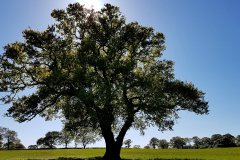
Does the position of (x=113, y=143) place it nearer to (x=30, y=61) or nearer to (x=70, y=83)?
(x=70, y=83)

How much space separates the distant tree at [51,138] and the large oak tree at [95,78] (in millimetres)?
104448

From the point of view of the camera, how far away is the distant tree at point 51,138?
121 metres

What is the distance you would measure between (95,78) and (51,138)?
11913 cm

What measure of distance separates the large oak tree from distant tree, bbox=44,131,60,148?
10445cm

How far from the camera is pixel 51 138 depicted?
4828 inches

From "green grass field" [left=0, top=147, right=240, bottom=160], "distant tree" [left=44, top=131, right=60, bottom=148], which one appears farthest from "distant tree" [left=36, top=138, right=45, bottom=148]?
"green grass field" [left=0, top=147, right=240, bottom=160]

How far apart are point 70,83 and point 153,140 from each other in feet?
515

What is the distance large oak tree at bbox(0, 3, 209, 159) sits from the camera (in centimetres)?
2172

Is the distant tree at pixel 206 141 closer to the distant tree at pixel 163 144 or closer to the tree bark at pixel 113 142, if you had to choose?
the distant tree at pixel 163 144

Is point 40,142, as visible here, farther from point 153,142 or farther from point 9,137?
point 153,142

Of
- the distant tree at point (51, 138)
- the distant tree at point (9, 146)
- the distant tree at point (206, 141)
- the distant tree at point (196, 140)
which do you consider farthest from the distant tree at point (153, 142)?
the distant tree at point (9, 146)

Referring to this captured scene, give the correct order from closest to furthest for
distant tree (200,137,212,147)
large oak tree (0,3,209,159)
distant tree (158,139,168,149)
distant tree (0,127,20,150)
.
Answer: large oak tree (0,3,209,159) → distant tree (0,127,20,150) → distant tree (200,137,212,147) → distant tree (158,139,168,149)

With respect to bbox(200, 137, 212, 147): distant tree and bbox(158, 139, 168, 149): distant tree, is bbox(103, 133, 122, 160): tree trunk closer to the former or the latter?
bbox(158, 139, 168, 149): distant tree

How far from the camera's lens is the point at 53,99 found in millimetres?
26844
